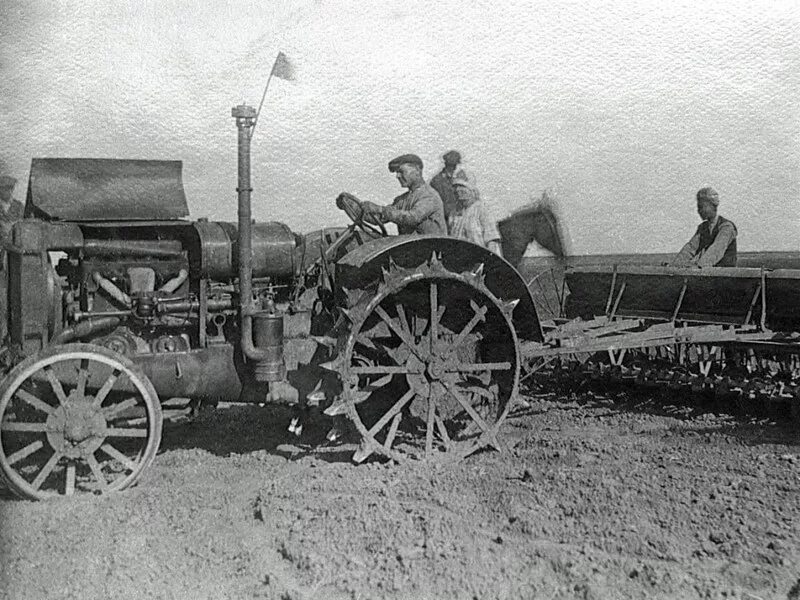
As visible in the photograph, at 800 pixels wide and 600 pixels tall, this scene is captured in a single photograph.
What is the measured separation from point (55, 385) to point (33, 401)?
0.41ft

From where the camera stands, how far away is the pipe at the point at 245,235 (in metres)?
4.33

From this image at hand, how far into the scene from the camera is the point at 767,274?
5840mm

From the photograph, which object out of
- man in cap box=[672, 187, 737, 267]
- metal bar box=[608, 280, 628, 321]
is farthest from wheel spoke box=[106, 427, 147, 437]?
man in cap box=[672, 187, 737, 267]

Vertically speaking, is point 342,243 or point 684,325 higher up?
point 342,243

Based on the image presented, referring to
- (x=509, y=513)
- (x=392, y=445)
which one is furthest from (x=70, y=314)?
(x=509, y=513)

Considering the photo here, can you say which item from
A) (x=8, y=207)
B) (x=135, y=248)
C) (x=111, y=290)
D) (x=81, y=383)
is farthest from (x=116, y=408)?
(x=8, y=207)

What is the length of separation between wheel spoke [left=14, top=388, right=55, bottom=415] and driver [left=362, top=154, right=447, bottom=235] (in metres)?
2.16

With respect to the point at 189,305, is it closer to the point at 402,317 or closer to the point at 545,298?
the point at 402,317

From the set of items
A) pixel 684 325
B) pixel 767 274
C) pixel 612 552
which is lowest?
pixel 612 552

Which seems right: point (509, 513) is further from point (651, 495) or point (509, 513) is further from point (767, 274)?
point (767, 274)

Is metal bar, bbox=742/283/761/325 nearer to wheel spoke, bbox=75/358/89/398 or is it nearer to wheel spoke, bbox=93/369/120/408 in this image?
wheel spoke, bbox=93/369/120/408

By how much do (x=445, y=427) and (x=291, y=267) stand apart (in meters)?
1.41

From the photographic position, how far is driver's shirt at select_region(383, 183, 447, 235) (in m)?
5.09

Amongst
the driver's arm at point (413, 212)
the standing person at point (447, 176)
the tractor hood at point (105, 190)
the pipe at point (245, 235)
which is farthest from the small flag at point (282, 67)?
the standing person at point (447, 176)
